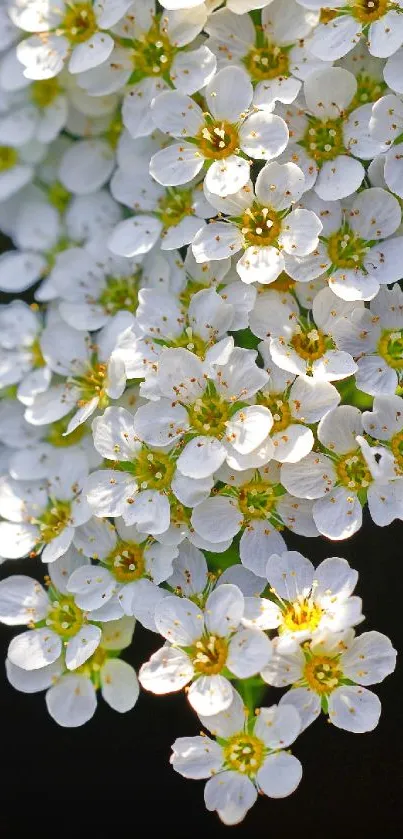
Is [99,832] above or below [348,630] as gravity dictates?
below

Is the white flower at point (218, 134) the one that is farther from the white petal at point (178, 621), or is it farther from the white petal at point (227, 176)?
the white petal at point (178, 621)

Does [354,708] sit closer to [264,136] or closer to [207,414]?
[207,414]

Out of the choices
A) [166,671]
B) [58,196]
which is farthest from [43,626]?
[58,196]

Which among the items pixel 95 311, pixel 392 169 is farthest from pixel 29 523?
pixel 392 169

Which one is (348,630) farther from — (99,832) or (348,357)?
(99,832)

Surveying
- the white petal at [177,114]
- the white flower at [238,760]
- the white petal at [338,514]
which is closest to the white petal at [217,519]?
the white petal at [338,514]

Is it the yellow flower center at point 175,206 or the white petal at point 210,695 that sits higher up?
the yellow flower center at point 175,206
